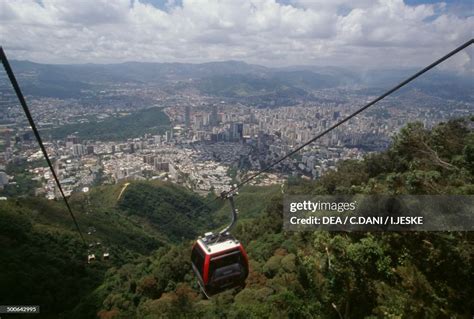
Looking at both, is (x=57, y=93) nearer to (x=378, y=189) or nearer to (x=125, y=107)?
(x=125, y=107)

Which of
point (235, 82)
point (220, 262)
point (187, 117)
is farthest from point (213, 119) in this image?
point (220, 262)

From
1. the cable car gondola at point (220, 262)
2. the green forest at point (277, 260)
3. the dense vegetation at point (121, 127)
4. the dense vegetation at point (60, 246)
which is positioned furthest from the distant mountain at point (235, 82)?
the cable car gondola at point (220, 262)

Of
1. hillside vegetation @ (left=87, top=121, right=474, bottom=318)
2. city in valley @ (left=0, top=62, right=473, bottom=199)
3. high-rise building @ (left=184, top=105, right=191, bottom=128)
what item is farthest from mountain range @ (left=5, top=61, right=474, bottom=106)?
hillside vegetation @ (left=87, top=121, right=474, bottom=318)

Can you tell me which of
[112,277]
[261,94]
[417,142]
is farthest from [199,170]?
[261,94]

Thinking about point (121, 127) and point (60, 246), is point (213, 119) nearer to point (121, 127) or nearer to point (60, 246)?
point (121, 127)

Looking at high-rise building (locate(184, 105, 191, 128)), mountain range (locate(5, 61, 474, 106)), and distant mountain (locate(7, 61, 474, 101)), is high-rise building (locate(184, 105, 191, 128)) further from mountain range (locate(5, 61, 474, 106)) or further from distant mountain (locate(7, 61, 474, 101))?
distant mountain (locate(7, 61, 474, 101))

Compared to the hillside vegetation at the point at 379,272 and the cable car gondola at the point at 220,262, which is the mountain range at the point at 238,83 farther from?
the cable car gondola at the point at 220,262

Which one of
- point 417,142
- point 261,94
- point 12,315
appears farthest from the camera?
point 261,94
